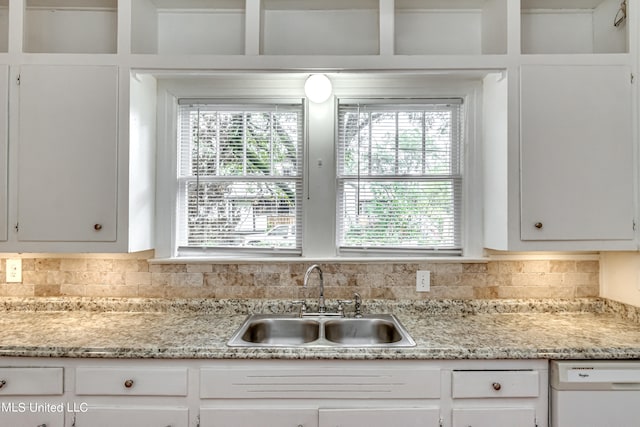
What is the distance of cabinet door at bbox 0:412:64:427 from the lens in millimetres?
1564

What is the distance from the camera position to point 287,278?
2203 mm

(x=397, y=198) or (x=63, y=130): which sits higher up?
(x=63, y=130)

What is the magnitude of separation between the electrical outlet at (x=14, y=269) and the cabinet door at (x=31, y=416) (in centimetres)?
88

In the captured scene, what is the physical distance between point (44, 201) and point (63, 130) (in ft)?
1.22

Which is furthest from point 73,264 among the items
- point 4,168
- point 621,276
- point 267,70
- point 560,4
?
point 560,4

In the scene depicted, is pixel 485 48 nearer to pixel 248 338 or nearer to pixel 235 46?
pixel 235 46

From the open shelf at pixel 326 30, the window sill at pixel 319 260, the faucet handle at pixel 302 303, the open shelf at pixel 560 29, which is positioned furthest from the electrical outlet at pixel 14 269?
the open shelf at pixel 560 29

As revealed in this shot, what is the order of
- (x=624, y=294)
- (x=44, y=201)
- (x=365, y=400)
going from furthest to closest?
(x=624, y=294)
(x=44, y=201)
(x=365, y=400)

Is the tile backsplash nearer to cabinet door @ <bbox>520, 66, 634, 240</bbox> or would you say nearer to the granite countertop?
the granite countertop

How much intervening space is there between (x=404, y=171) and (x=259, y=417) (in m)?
1.54

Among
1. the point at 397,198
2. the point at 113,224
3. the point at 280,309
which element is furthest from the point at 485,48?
the point at 113,224

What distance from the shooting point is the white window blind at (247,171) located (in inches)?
88.9

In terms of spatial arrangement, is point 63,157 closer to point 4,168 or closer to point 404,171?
point 4,168

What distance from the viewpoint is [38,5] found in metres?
2.16
